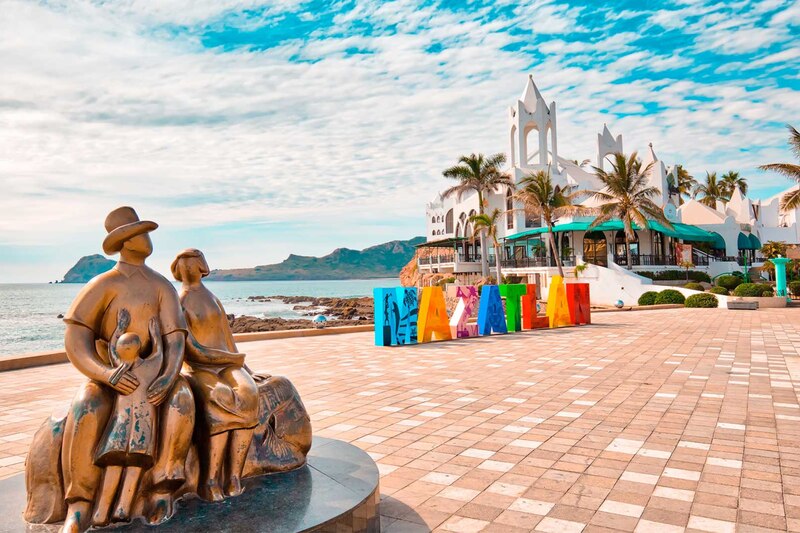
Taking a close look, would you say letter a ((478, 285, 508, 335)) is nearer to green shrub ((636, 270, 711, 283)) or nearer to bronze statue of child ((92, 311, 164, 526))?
bronze statue of child ((92, 311, 164, 526))

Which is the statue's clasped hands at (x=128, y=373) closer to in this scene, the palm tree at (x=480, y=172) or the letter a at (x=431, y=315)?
the letter a at (x=431, y=315)

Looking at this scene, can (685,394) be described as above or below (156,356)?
below

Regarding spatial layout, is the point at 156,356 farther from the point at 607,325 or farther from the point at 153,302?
the point at 607,325

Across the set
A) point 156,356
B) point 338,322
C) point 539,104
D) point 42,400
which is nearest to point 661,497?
point 156,356

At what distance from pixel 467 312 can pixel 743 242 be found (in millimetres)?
42427

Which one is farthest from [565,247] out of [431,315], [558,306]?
[431,315]

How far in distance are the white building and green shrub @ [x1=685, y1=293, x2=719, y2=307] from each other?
568cm

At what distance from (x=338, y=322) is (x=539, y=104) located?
97.2 feet

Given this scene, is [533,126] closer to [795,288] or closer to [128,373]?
[795,288]

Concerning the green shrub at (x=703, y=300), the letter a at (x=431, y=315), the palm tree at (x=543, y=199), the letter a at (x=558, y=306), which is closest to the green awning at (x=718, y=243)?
the palm tree at (x=543, y=199)

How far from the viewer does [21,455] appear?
5.67m

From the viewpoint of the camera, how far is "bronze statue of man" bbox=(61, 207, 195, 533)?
2963 millimetres

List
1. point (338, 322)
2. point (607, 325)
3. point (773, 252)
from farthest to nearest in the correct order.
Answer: point (773, 252) < point (338, 322) < point (607, 325)

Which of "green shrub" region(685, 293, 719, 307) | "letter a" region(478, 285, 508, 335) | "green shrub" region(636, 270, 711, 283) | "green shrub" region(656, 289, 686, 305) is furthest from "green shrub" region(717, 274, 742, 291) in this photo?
"letter a" region(478, 285, 508, 335)
